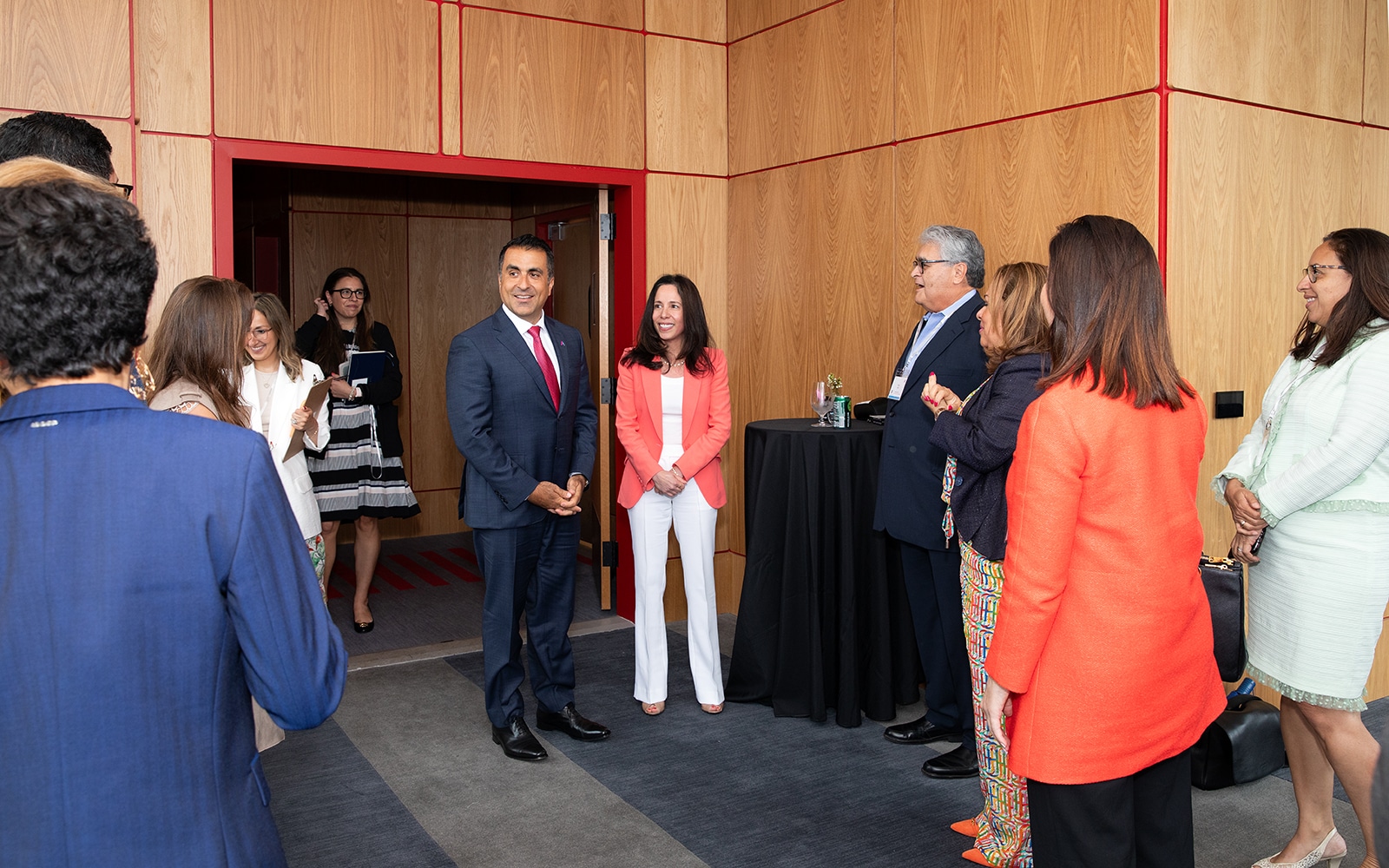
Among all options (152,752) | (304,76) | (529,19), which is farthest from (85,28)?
(152,752)

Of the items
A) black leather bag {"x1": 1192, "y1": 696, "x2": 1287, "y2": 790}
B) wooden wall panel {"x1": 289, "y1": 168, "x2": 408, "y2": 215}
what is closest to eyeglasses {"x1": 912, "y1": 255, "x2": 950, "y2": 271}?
black leather bag {"x1": 1192, "y1": 696, "x2": 1287, "y2": 790}

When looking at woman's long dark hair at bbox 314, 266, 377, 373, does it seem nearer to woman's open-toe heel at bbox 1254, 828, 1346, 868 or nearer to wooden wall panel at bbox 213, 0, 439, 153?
wooden wall panel at bbox 213, 0, 439, 153

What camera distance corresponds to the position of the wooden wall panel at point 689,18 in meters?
5.81

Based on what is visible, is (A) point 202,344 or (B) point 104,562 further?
(A) point 202,344

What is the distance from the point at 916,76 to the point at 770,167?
1169 millimetres

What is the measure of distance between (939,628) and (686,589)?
1.09m

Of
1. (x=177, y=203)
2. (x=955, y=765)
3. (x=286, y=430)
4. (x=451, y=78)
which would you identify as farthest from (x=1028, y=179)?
(x=177, y=203)

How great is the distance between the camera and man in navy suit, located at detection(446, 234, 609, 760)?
3.89 meters

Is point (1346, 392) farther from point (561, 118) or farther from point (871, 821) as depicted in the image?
point (561, 118)

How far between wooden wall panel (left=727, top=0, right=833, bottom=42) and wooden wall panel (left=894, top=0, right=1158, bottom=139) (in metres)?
0.79

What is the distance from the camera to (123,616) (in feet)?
4.11

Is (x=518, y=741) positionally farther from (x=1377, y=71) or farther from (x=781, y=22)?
(x=1377, y=71)

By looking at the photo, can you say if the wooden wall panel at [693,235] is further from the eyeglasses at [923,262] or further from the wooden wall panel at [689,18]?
the eyeglasses at [923,262]

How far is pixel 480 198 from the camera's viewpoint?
852 centimetres
